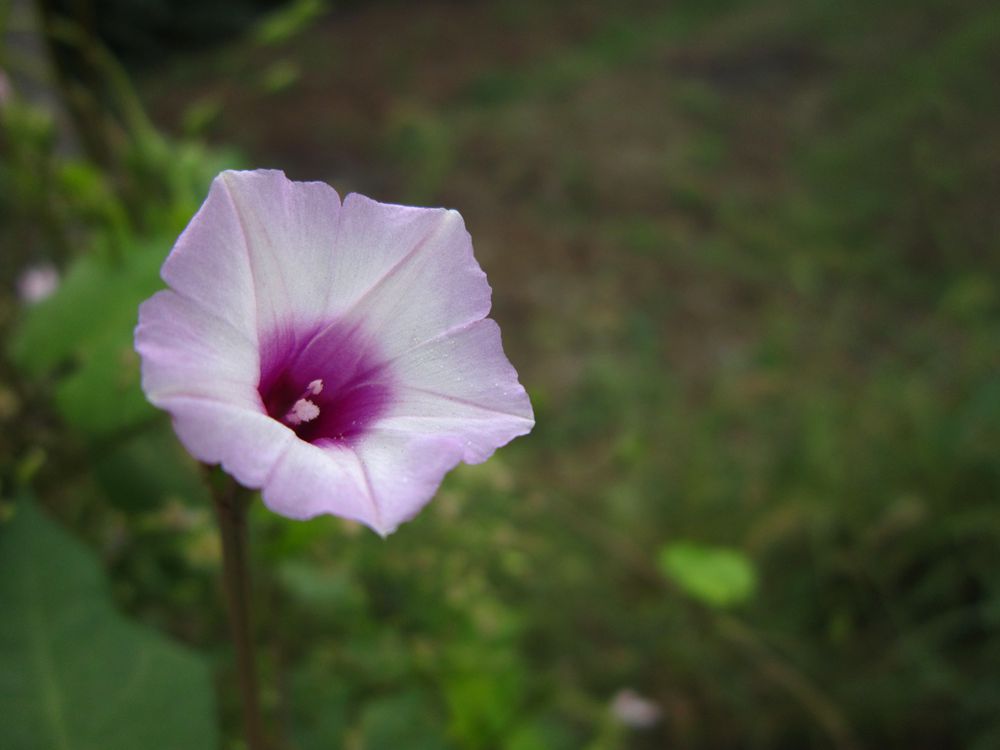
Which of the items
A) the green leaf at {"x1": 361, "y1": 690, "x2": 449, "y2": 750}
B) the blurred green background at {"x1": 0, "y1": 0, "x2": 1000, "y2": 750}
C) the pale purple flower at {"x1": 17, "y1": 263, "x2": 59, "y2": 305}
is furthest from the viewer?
the pale purple flower at {"x1": 17, "y1": 263, "x2": 59, "y2": 305}

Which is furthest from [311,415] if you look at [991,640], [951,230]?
[951,230]

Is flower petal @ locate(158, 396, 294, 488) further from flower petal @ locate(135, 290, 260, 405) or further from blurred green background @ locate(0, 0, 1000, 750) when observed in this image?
blurred green background @ locate(0, 0, 1000, 750)

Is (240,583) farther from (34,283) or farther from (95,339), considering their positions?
(34,283)

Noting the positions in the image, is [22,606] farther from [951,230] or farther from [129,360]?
[951,230]

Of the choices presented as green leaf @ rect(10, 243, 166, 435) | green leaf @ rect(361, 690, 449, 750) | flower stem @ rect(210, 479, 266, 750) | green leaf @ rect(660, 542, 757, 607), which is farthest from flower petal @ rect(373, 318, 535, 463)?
green leaf @ rect(660, 542, 757, 607)

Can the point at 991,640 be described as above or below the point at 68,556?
below

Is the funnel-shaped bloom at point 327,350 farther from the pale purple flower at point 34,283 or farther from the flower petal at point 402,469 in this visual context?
the pale purple flower at point 34,283

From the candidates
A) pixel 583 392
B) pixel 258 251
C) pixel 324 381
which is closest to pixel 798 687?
pixel 324 381
